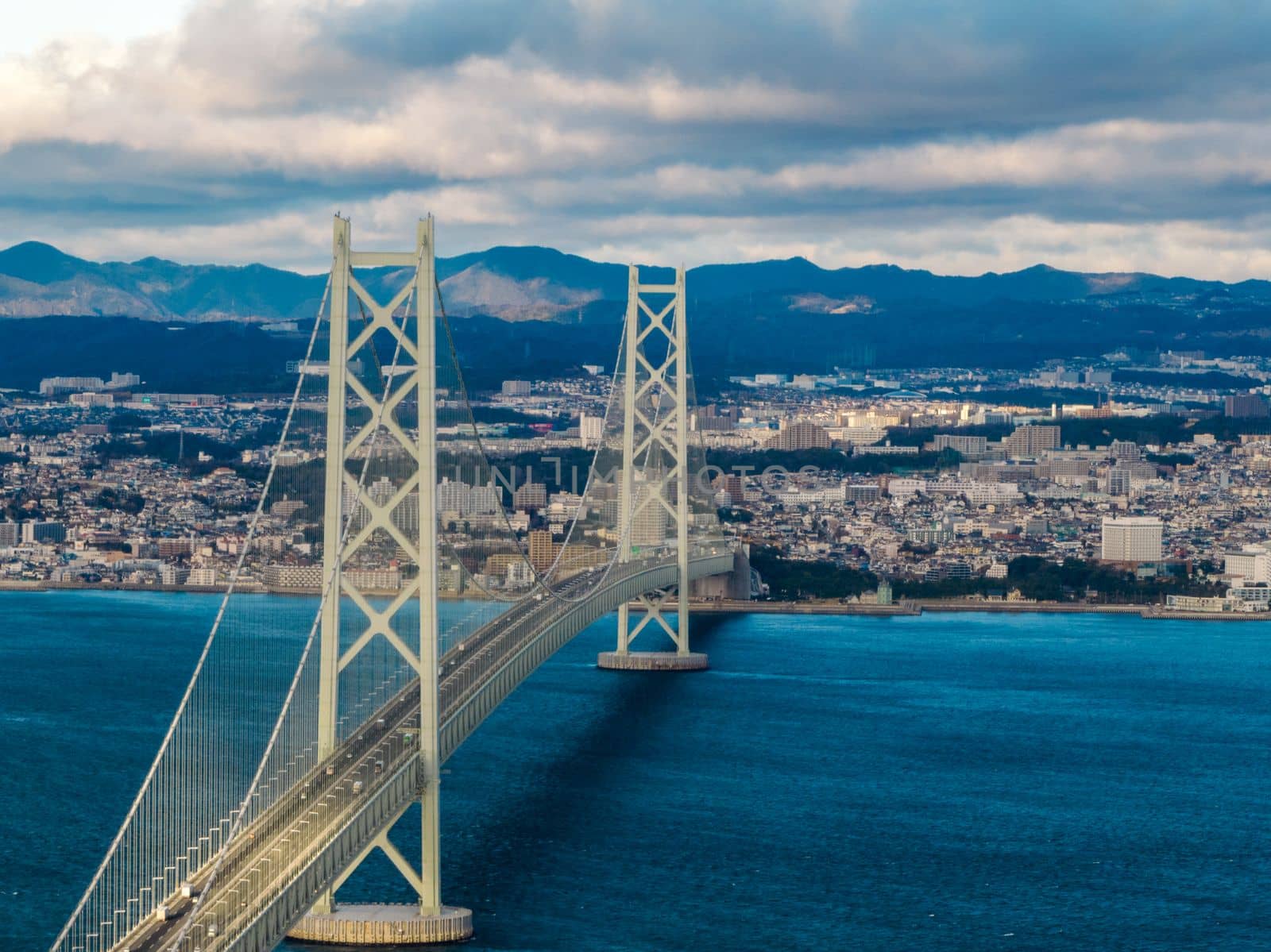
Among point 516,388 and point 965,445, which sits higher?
point 516,388

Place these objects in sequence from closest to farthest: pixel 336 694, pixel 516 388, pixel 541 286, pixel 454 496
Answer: pixel 336 694 < pixel 454 496 < pixel 516 388 < pixel 541 286

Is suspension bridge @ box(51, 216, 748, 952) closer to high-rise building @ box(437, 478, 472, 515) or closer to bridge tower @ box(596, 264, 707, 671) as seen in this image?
high-rise building @ box(437, 478, 472, 515)

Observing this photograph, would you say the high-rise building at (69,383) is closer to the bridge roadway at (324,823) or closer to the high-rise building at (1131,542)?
the high-rise building at (1131,542)

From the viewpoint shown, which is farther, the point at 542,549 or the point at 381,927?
the point at 542,549

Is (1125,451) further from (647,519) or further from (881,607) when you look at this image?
(647,519)

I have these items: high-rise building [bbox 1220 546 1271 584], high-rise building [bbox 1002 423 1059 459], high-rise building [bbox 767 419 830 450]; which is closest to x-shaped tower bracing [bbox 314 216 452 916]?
high-rise building [bbox 1220 546 1271 584]

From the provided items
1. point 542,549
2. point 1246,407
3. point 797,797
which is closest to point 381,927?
point 797,797

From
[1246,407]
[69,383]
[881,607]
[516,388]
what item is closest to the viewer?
[881,607]
